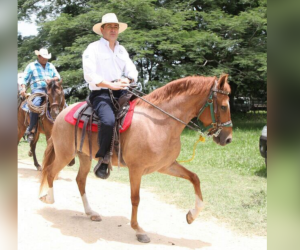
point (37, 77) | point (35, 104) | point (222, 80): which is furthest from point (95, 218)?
point (37, 77)

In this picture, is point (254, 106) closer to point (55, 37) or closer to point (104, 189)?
point (55, 37)

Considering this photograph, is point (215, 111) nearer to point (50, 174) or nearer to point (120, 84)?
point (120, 84)

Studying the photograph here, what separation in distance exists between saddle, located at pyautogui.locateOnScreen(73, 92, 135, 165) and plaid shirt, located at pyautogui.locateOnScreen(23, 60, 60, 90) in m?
3.36

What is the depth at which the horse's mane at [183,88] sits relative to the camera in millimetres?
4188

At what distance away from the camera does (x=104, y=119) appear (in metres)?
4.29

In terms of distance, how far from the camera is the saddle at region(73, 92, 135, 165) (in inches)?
171

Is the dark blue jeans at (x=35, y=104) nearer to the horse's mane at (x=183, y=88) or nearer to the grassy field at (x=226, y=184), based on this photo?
the grassy field at (x=226, y=184)

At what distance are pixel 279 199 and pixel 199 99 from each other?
2863mm

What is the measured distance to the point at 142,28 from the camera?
15430 millimetres

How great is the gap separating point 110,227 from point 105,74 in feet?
7.26

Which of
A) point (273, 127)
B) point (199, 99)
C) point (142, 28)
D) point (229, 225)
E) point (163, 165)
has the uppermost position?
point (142, 28)

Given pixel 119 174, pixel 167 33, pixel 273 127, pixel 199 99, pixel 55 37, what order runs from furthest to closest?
1. pixel 55 37
2. pixel 167 33
3. pixel 119 174
4. pixel 199 99
5. pixel 273 127

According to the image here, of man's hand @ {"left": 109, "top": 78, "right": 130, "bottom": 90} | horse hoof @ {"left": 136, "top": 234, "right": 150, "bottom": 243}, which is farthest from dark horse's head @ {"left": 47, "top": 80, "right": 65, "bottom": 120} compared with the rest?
horse hoof @ {"left": 136, "top": 234, "right": 150, "bottom": 243}

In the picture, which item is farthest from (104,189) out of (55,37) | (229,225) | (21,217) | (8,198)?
(55,37)
